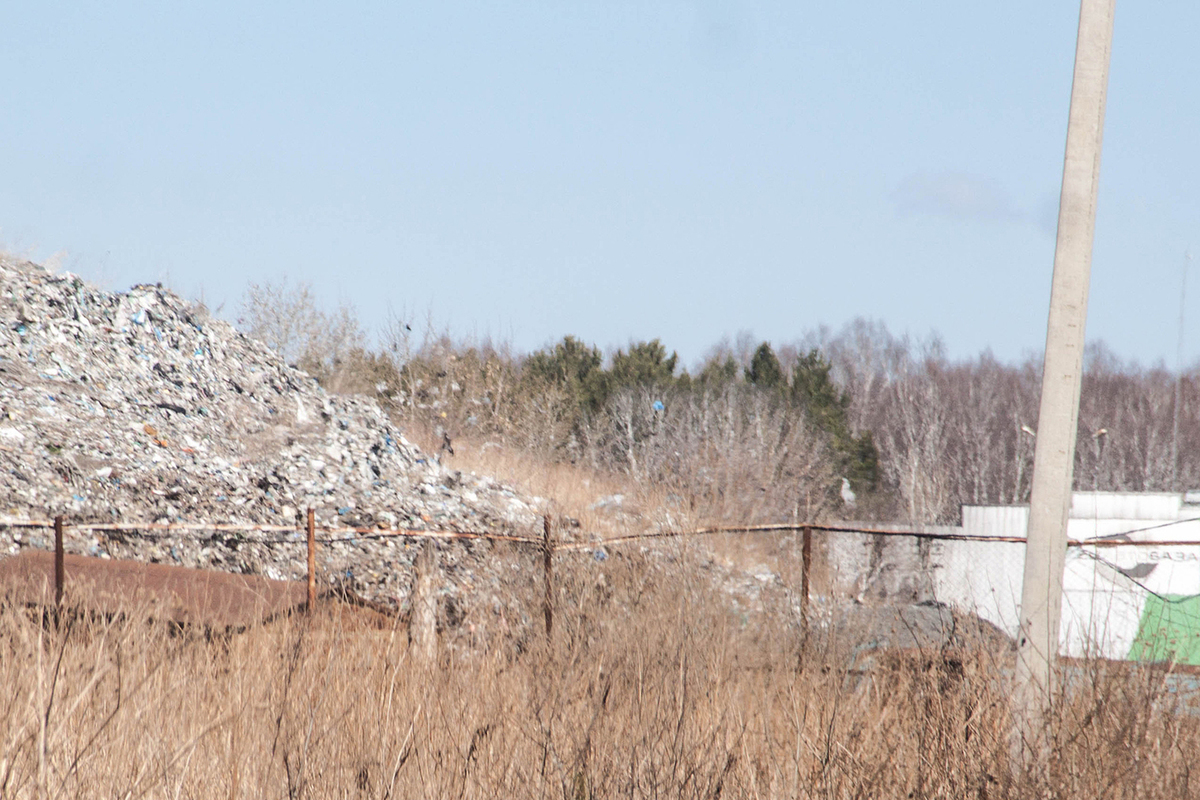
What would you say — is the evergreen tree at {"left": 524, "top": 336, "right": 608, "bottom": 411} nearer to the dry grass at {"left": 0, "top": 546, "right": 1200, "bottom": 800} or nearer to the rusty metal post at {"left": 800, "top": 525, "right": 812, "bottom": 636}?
the rusty metal post at {"left": 800, "top": 525, "right": 812, "bottom": 636}

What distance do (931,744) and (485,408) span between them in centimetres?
2470

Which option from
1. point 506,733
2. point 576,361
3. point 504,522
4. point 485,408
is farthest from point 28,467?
point 576,361

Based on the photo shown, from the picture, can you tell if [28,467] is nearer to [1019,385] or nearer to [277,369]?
[277,369]

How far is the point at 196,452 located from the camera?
49.5ft

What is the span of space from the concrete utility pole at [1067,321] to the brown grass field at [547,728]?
50 cm

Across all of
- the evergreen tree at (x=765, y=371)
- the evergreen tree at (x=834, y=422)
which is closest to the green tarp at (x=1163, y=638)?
the evergreen tree at (x=834, y=422)

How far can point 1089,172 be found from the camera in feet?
19.1

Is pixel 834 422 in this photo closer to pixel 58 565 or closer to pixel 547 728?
pixel 58 565

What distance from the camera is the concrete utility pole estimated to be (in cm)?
571

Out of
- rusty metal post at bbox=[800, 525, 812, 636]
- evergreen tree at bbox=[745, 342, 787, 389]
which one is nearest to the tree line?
evergreen tree at bbox=[745, 342, 787, 389]

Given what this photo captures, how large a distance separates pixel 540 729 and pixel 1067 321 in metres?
3.49

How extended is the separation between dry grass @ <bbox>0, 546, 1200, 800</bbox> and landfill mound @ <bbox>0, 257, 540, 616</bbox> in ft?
19.2

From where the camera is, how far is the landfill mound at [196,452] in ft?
41.2

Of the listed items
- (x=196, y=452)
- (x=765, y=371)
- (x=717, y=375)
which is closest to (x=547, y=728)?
(x=196, y=452)
